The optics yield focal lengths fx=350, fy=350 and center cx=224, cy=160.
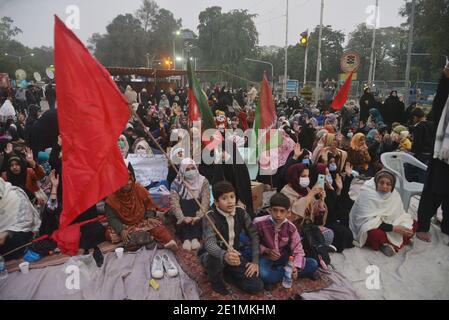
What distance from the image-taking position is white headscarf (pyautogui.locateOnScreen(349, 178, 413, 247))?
4.07 meters

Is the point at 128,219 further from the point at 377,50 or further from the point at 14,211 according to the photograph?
the point at 377,50

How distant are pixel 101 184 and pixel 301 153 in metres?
3.15

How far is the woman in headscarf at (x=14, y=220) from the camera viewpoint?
3771 millimetres

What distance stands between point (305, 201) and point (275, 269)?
36.6 inches

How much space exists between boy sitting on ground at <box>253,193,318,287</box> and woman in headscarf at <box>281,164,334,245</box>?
670mm

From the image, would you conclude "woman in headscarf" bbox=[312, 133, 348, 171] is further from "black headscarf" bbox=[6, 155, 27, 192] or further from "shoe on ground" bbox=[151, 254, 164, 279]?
"black headscarf" bbox=[6, 155, 27, 192]

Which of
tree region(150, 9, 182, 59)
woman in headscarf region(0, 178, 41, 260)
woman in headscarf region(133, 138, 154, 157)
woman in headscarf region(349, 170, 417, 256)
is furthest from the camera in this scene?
tree region(150, 9, 182, 59)

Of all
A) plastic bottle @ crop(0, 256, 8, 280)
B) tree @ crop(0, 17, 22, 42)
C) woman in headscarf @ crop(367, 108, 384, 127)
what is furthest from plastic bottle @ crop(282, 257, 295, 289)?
tree @ crop(0, 17, 22, 42)

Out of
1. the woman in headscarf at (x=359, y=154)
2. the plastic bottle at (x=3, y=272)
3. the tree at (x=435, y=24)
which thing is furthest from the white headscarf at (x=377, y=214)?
the tree at (x=435, y=24)

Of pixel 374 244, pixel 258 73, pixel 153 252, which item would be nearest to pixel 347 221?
pixel 374 244

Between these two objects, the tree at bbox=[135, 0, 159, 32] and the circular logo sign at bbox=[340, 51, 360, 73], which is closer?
the circular logo sign at bbox=[340, 51, 360, 73]

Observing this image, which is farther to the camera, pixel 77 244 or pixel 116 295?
pixel 77 244

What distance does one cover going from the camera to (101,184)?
277cm
